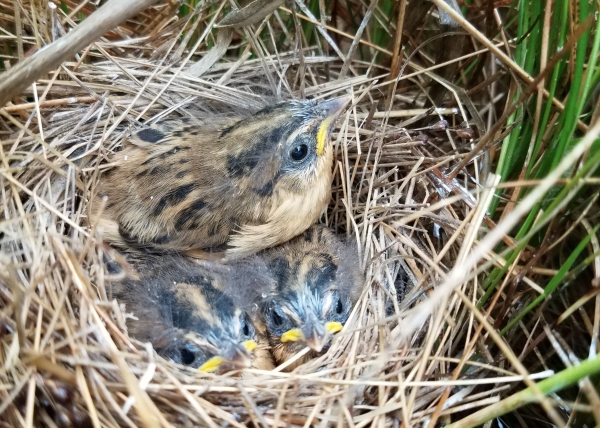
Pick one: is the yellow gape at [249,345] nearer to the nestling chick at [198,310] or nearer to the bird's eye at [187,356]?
the nestling chick at [198,310]

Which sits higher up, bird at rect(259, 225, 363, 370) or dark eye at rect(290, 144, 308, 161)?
dark eye at rect(290, 144, 308, 161)

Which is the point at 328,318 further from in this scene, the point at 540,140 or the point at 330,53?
the point at 330,53

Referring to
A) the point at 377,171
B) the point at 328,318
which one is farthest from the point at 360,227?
the point at 328,318

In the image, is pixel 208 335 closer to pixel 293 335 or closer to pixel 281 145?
pixel 293 335

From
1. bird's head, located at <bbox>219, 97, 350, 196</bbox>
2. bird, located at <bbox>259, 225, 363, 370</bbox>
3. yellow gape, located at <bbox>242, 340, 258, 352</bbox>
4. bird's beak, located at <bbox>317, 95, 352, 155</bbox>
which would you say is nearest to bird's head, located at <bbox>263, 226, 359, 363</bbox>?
bird, located at <bbox>259, 225, 363, 370</bbox>

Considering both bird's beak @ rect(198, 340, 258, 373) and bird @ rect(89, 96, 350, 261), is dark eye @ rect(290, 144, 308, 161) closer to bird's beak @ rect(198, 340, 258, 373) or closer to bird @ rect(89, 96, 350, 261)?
bird @ rect(89, 96, 350, 261)

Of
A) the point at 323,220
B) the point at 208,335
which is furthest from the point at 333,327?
the point at 323,220

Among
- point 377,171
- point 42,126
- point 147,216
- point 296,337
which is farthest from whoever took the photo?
point 377,171
